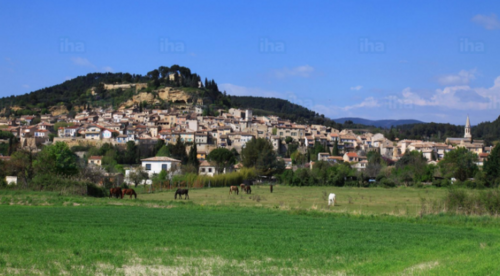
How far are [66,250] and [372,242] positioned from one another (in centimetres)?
768

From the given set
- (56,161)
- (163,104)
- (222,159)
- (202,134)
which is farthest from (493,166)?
(163,104)

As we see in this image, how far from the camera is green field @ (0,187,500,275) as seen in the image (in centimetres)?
970

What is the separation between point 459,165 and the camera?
2261 inches

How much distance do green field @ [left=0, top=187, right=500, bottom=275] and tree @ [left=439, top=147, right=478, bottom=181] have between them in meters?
39.6

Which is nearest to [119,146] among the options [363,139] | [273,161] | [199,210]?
[273,161]

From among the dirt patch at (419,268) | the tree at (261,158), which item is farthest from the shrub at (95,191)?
the tree at (261,158)

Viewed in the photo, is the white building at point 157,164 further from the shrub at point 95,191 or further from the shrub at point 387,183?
the shrub at point 95,191

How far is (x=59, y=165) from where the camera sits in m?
40.9

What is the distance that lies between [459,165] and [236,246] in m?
51.6

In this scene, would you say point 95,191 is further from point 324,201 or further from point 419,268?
point 419,268

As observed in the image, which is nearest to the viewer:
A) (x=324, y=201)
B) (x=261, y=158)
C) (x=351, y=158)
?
(x=324, y=201)

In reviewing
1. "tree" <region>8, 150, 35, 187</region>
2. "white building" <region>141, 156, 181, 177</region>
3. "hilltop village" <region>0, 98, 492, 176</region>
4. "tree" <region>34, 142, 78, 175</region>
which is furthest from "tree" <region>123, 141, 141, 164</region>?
"tree" <region>8, 150, 35, 187</region>

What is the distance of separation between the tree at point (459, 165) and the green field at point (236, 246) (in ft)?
130

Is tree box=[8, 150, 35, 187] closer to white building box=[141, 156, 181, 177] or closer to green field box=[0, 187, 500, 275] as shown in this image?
green field box=[0, 187, 500, 275]
